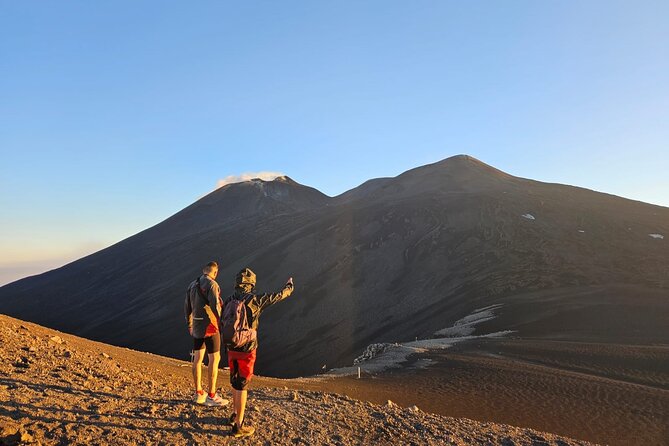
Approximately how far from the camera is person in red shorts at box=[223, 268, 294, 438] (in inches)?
247

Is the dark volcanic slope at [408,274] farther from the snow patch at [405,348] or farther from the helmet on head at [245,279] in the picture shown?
the helmet on head at [245,279]

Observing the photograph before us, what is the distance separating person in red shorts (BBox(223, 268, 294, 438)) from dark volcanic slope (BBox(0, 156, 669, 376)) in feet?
96.4

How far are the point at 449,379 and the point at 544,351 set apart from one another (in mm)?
8596

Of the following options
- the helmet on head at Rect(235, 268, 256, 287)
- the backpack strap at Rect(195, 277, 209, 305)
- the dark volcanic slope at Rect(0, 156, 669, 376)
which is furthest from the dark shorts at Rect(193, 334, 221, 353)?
the dark volcanic slope at Rect(0, 156, 669, 376)

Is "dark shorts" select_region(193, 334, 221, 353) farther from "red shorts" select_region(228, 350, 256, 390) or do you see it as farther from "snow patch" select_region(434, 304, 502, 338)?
"snow patch" select_region(434, 304, 502, 338)

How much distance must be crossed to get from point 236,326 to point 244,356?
45 centimetres

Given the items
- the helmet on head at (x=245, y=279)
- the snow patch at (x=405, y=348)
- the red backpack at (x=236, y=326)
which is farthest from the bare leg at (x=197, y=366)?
the snow patch at (x=405, y=348)

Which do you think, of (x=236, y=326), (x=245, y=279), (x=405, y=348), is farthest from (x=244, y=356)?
(x=405, y=348)

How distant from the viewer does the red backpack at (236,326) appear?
6.18m

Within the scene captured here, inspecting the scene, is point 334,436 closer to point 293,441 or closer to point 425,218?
point 293,441

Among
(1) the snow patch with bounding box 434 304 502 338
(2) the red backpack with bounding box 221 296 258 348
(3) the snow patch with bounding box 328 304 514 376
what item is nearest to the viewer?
(2) the red backpack with bounding box 221 296 258 348

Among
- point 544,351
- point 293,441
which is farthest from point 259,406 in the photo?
point 544,351

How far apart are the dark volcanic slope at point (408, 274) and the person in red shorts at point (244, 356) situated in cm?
2939

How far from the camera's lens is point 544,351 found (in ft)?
77.7
